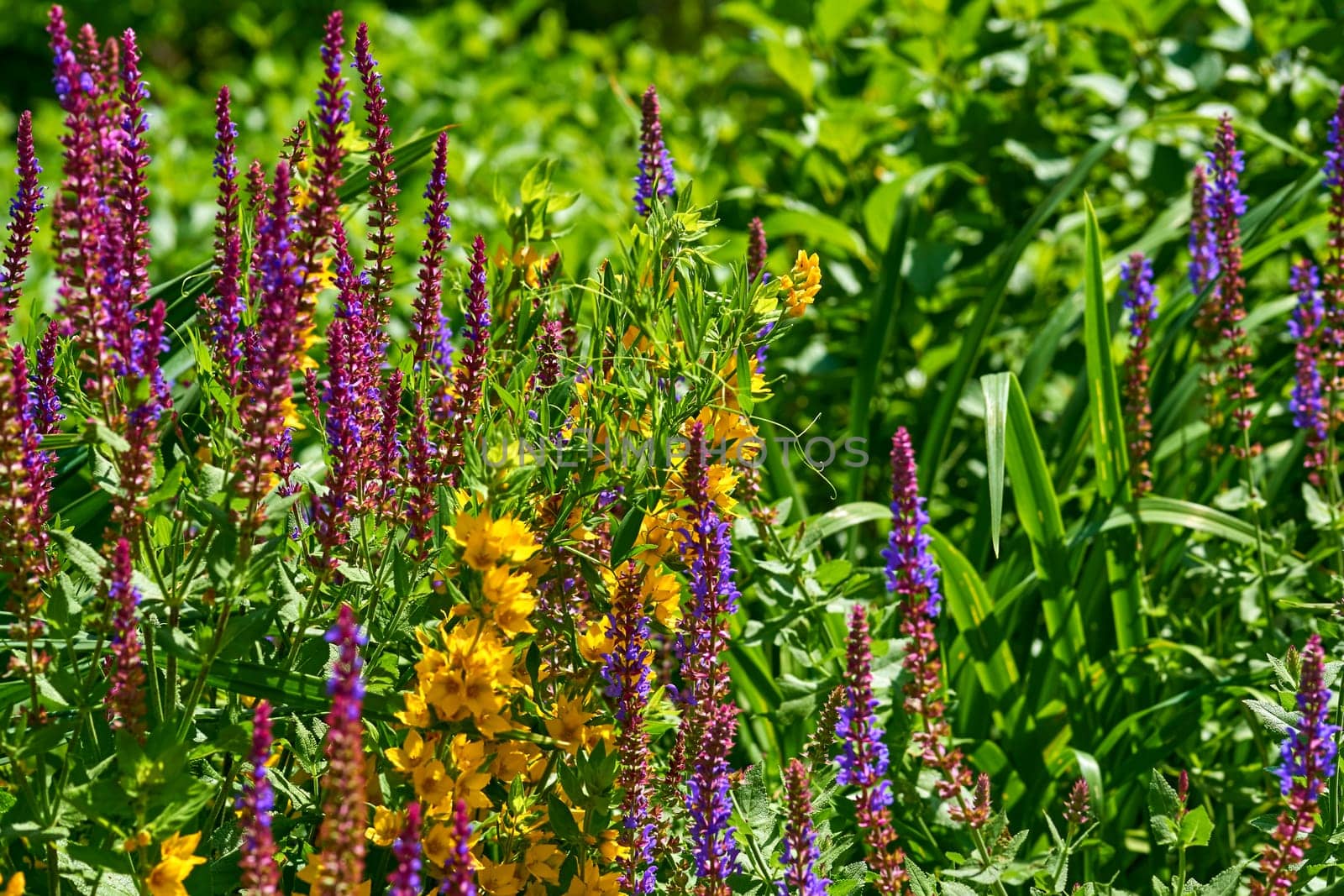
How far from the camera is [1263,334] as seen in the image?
362 centimetres

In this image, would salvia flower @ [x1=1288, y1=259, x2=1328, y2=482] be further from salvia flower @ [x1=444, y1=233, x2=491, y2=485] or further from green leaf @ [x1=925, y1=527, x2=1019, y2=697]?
salvia flower @ [x1=444, y1=233, x2=491, y2=485]

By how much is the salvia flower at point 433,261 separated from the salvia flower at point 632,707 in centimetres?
45

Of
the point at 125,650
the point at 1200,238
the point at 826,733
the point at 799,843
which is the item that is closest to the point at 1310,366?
the point at 1200,238

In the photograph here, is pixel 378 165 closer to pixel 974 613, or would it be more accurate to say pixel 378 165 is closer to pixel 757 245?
pixel 757 245

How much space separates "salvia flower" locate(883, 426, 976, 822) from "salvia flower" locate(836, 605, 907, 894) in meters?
0.15

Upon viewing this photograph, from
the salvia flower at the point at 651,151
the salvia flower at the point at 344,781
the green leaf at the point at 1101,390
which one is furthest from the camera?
the green leaf at the point at 1101,390

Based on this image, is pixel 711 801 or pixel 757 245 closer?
pixel 711 801

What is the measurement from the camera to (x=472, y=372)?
6.28ft

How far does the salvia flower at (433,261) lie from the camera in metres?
1.92

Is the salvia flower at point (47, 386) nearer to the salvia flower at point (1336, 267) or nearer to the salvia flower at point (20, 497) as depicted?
the salvia flower at point (20, 497)

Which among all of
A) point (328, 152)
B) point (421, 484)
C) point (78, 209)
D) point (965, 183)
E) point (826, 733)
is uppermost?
point (965, 183)

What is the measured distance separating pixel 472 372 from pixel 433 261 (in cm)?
18

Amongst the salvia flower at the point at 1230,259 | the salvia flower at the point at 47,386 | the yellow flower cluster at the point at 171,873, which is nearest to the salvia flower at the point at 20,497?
the salvia flower at the point at 47,386

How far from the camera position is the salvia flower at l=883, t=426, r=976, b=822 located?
214 centimetres
